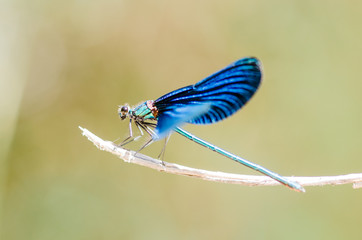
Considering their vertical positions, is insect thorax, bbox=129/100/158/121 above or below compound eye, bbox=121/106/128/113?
below

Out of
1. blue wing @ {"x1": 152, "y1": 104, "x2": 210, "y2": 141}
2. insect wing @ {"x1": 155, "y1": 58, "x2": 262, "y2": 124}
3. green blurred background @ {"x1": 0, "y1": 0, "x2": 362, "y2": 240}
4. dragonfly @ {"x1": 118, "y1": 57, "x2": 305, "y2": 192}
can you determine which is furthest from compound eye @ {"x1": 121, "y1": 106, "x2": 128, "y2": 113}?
green blurred background @ {"x1": 0, "y1": 0, "x2": 362, "y2": 240}

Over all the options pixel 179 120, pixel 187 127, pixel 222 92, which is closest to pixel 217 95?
pixel 222 92

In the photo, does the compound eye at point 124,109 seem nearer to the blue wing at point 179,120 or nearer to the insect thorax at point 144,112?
the insect thorax at point 144,112

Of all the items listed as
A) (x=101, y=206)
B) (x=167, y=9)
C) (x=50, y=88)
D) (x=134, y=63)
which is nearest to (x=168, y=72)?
(x=134, y=63)

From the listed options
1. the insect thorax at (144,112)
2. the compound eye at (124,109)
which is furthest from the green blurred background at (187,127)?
the insect thorax at (144,112)

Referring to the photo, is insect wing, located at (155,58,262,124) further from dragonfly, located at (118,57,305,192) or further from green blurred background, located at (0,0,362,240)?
green blurred background, located at (0,0,362,240)

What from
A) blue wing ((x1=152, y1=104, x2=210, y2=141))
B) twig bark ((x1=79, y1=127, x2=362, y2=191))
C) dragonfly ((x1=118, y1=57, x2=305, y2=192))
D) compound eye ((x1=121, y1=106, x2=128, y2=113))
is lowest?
twig bark ((x1=79, y1=127, x2=362, y2=191))
